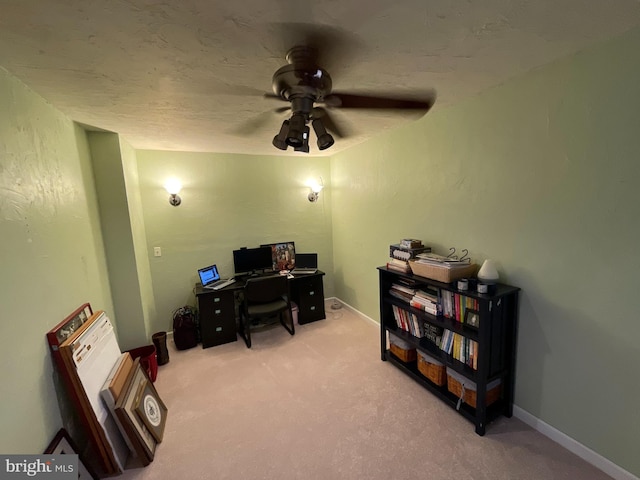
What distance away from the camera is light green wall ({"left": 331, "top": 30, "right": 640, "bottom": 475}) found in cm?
130

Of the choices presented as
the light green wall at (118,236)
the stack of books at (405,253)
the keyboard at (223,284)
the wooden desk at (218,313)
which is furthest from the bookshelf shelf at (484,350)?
the light green wall at (118,236)

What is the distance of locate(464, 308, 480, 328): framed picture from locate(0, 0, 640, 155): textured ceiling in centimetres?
148

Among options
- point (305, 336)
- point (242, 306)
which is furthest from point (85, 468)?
point (305, 336)

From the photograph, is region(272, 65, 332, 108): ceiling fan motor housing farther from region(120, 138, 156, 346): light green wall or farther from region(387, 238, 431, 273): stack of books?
region(120, 138, 156, 346): light green wall

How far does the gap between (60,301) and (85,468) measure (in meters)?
0.94

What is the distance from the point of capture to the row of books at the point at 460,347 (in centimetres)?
180

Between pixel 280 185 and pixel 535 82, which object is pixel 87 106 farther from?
pixel 535 82

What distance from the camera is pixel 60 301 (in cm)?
159

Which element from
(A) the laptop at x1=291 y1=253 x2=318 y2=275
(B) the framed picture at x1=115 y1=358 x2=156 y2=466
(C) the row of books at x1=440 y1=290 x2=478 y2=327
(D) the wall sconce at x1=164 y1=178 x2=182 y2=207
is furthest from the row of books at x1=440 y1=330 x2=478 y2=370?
(D) the wall sconce at x1=164 y1=178 x2=182 y2=207

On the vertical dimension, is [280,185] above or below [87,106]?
below

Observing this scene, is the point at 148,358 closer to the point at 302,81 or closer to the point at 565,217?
the point at 302,81

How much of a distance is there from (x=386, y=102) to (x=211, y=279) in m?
2.66

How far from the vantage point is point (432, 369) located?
82.9 inches

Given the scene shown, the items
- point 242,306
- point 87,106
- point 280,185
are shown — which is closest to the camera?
point 87,106
